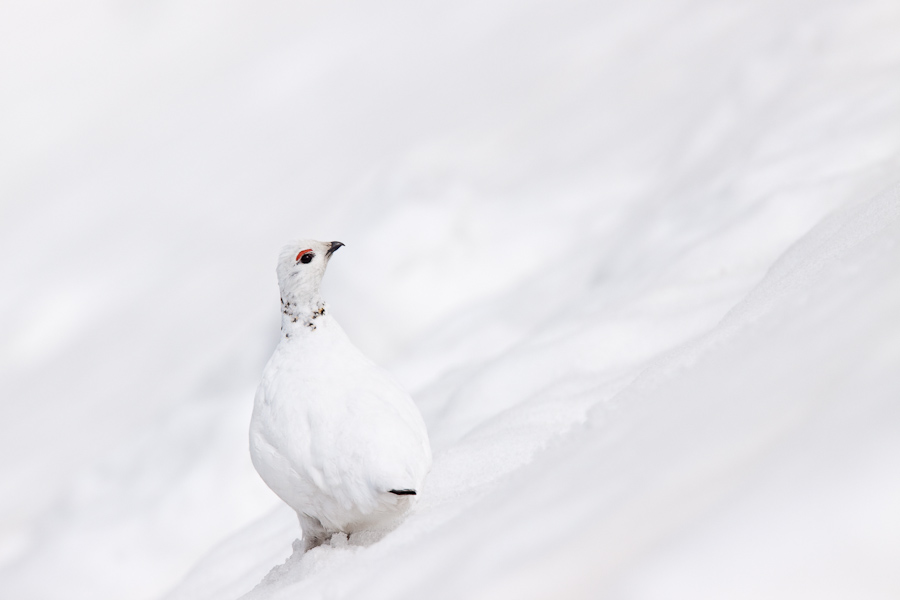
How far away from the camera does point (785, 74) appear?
6637mm

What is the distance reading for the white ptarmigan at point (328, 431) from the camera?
7.72 ft

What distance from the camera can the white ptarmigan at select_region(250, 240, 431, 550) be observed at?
235cm

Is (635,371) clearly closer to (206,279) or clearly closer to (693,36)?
(693,36)

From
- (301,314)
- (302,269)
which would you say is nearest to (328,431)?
(301,314)

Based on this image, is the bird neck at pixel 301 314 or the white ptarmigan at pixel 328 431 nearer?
the white ptarmigan at pixel 328 431

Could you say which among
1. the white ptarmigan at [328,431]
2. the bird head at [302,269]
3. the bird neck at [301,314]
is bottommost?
the white ptarmigan at [328,431]

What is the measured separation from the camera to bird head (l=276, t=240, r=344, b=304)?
113 inches

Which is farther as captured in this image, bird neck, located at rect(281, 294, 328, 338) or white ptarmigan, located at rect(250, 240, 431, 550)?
bird neck, located at rect(281, 294, 328, 338)

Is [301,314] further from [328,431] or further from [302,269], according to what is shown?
[328,431]

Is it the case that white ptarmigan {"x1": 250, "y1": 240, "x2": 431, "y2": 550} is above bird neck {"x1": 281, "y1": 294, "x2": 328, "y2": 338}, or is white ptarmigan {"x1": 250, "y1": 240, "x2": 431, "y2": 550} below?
below

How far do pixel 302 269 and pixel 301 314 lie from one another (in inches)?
6.3

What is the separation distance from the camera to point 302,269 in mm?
2889

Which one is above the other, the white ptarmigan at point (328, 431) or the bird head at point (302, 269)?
the bird head at point (302, 269)

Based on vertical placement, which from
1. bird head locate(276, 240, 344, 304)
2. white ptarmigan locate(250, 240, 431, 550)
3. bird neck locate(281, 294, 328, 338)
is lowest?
white ptarmigan locate(250, 240, 431, 550)
